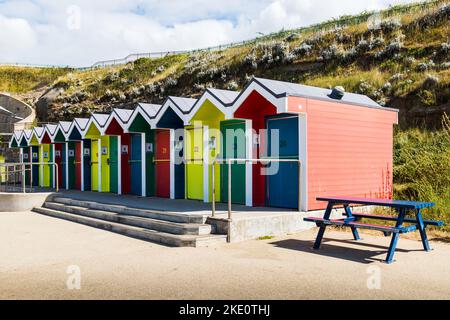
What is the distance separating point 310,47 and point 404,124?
14057 millimetres

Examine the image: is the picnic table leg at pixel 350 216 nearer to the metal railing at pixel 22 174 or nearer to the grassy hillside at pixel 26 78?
the metal railing at pixel 22 174

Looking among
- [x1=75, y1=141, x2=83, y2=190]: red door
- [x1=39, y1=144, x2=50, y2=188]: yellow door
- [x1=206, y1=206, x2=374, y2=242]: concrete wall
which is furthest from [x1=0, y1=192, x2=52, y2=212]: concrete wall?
[x1=206, y1=206, x2=374, y2=242]: concrete wall

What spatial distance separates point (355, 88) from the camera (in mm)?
23719

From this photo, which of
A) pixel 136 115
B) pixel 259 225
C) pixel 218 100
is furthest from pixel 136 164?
pixel 259 225

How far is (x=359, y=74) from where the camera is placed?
25.4m

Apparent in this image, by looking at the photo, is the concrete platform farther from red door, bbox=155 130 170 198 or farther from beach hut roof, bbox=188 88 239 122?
red door, bbox=155 130 170 198

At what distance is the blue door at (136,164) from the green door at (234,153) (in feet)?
13.5

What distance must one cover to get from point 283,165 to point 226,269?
4.67m

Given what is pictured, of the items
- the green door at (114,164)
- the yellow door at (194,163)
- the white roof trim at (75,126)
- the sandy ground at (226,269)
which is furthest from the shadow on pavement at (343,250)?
the white roof trim at (75,126)

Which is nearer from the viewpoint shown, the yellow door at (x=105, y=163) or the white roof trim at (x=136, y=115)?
the white roof trim at (x=136, y=115)

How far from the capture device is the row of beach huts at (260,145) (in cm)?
1002

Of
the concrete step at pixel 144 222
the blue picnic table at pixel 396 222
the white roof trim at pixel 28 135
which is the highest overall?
the white roof trim at pixel 28 135
